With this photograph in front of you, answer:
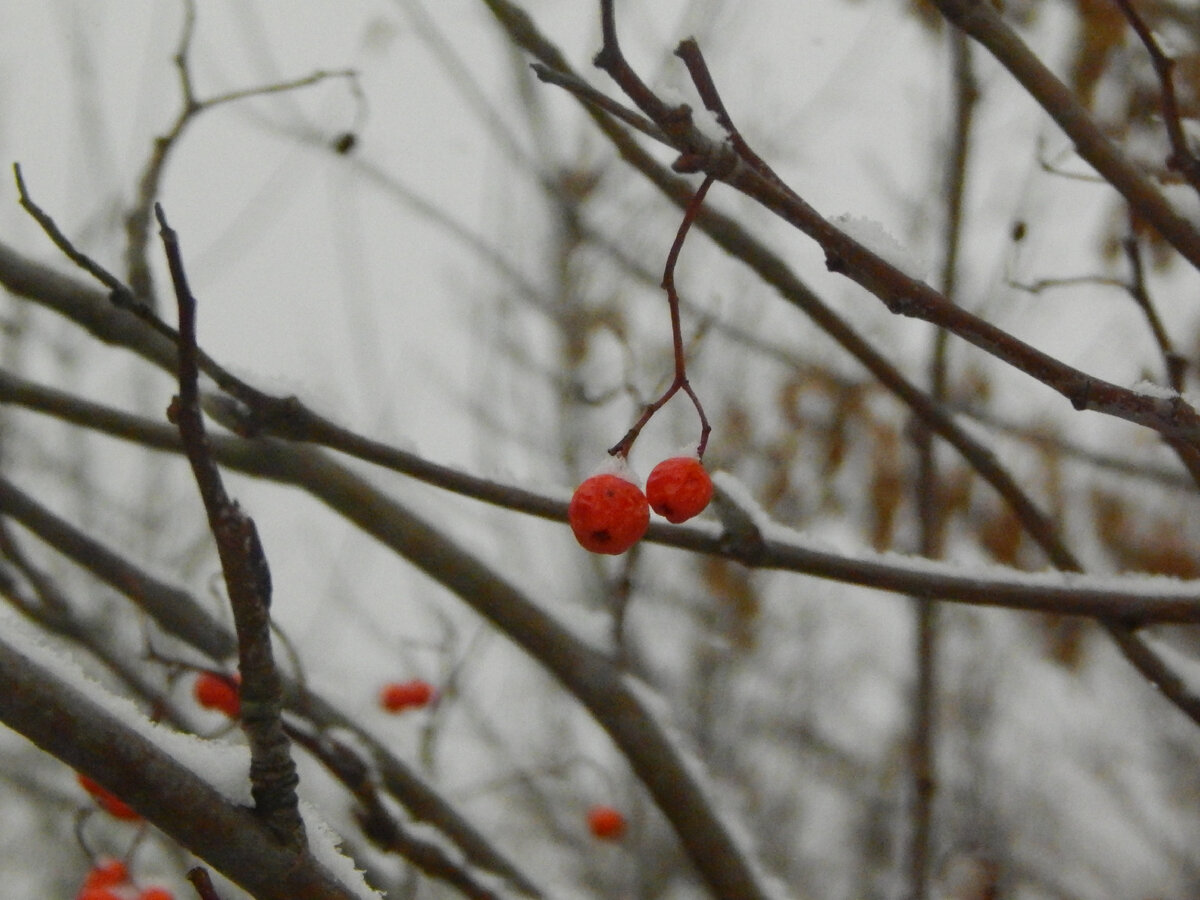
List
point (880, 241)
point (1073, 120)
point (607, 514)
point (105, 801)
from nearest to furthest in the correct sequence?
point (880, 241) → point (607, 514) → point (1073, 120) → point (105, 801)

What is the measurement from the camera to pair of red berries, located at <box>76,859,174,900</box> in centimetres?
199

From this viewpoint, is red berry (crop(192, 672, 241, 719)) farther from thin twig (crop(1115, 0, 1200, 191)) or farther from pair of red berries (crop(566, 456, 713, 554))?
thin twig (crop(1115, 0, 1200, 191))

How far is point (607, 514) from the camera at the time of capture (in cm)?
110

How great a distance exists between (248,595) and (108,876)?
65.6 inches

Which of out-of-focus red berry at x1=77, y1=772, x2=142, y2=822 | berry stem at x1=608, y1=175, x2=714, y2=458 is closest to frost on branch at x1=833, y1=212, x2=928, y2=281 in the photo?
berry stem at x1=608, y1=175, x2=714, y2=458

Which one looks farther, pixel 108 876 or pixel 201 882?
pixel 108 876

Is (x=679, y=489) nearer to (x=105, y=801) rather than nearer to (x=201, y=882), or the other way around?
(x=201, y=882)

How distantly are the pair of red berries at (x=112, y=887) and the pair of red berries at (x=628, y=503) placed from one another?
1.45 m

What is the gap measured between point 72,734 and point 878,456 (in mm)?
4836

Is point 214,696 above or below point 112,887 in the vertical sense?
above

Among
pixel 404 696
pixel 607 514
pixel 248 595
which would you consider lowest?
pixel 248 595

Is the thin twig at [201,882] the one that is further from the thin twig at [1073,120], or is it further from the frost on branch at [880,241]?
the thin twig at [1073,120]

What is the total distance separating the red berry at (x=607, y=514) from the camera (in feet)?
3.58

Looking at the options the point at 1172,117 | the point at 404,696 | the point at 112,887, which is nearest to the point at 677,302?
the point at 1172,117
